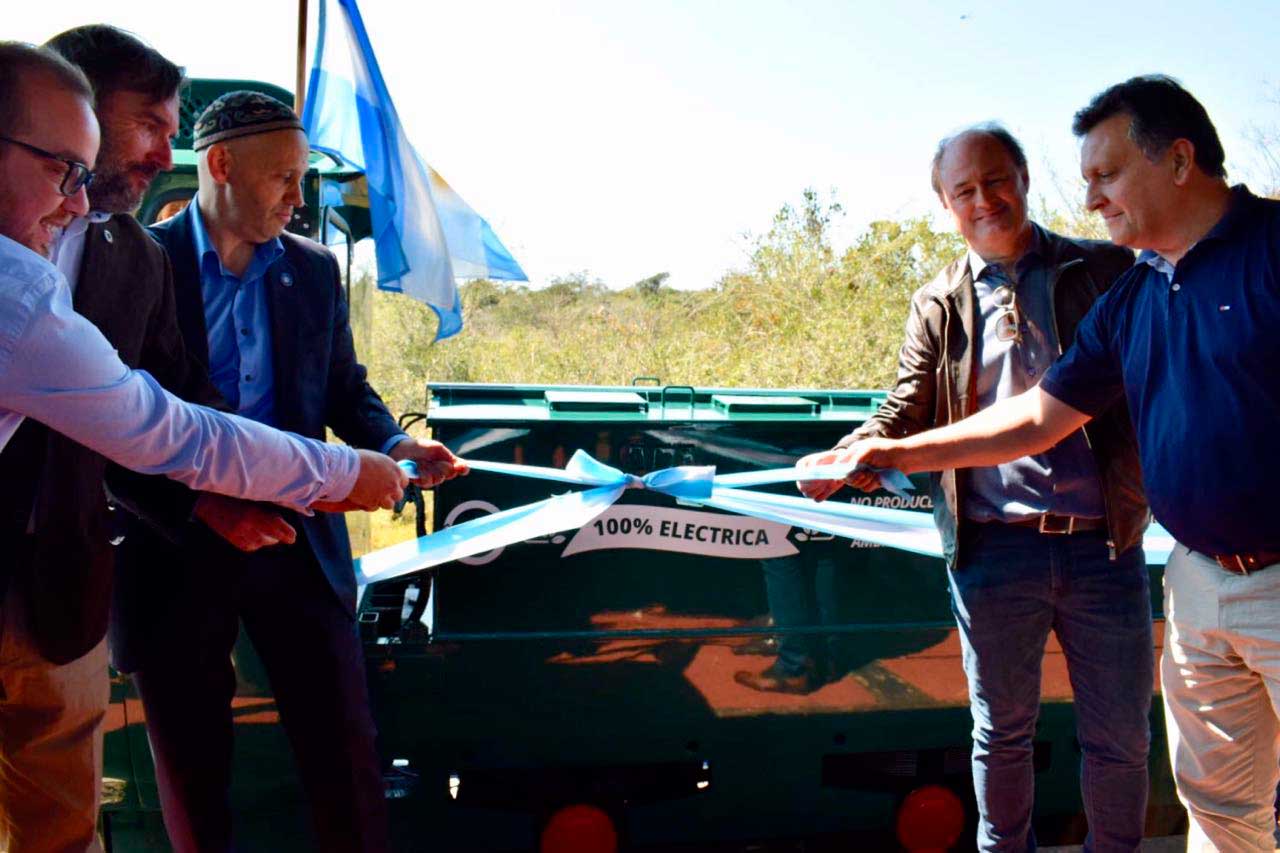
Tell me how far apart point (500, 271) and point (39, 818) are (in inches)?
130

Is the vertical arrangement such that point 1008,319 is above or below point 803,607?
above

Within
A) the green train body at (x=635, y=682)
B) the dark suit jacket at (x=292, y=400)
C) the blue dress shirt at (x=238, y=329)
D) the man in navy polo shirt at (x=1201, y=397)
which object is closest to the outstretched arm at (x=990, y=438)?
the man in navy polo shirt at (x=1201, y=397)

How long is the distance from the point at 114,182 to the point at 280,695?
130 centimetres

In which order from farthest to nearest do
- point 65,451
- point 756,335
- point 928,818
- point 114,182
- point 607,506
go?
point 756,335
point 928,818
point 607,506
point 114,182
point 65,451

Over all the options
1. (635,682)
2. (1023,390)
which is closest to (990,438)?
(1023,390)

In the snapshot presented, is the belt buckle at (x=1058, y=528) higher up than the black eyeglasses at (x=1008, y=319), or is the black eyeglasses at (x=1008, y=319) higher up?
the black eyeglasses at (x=1008, y=319)

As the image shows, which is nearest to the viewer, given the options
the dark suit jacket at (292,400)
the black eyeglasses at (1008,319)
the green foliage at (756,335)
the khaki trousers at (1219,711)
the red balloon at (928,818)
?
the khaki trousers at (1219,711)

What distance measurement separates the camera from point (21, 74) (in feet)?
5.95

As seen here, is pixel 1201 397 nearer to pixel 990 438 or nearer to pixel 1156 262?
pixel 1156 262

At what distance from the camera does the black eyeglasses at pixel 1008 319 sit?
2.82m

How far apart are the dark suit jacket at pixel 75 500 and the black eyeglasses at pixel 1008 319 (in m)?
2.15

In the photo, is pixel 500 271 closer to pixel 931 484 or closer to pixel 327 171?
pixel 327 171

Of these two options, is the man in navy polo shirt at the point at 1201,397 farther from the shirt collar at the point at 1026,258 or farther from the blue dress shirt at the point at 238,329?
the blue dress shirt at the point at 238,329

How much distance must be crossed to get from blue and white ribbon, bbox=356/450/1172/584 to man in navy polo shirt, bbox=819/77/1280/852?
2.40ft
